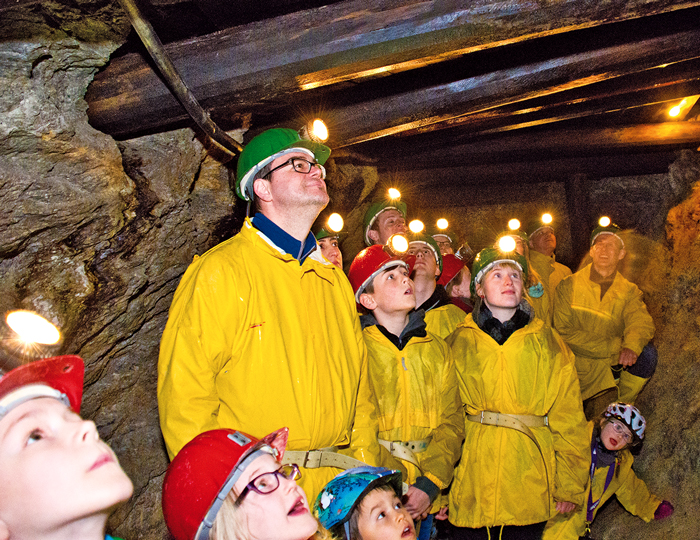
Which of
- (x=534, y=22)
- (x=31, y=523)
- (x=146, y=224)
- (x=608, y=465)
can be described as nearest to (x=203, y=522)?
(x=31, y=523)

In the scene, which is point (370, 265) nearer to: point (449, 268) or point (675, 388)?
point (449, 268)

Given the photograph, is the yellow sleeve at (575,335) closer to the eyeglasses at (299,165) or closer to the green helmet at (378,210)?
the green helmet at (378,210)

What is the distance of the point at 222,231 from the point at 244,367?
5.66ft

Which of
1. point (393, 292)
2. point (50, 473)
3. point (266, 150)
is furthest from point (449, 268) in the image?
point (50, 473)

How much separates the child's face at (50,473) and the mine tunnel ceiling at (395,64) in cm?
182

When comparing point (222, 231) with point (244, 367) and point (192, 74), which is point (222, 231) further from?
point (244, 367)

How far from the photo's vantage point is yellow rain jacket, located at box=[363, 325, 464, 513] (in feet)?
9.64

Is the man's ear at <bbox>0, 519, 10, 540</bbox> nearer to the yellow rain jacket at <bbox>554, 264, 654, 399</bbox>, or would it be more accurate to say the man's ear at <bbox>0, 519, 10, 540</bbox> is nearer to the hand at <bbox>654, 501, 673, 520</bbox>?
the hand at <bbox>654, 501, 673, 520</bbox>

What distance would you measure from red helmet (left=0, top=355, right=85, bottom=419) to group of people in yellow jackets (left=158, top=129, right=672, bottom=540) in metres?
0.45

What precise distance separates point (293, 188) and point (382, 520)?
1591 mm

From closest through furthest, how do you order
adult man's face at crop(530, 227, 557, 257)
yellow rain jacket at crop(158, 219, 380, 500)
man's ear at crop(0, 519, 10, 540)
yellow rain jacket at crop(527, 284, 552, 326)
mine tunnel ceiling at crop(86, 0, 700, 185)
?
man's ear at crop(0, 519, 10, 540) → yellow rain jacket at crop(158, 219, 380, 500) → mine tunnel ceiling at crop(86, 0, 700, 185) → yellow rain jacket at crop(527, 284, 552, 326) → adult man's face at crop(530, 227, 557, 257)

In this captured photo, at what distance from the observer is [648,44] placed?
3.34 metres

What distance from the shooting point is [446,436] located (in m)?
2.95

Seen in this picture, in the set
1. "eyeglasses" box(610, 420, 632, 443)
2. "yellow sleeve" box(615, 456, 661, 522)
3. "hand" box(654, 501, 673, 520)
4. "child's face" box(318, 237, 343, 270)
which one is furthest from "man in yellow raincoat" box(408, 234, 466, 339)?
"hand" box(654, 501, 673, 520)
